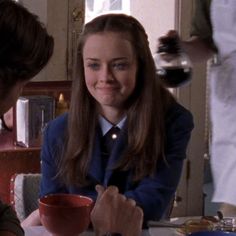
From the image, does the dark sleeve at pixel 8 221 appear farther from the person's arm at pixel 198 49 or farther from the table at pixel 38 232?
the person's arm at pixel 198 49

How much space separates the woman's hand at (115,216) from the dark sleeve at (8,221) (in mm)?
290

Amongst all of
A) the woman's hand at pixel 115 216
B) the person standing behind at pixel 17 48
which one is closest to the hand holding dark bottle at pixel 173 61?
the woman's hand at pixel 115 216

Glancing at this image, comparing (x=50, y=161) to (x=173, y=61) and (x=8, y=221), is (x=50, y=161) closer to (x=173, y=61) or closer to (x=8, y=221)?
(x=173, y=61)

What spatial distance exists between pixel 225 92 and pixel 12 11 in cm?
38

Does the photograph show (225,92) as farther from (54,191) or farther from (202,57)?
(54,191)

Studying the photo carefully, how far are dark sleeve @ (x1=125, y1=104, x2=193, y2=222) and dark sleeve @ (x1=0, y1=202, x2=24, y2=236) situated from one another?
1.80 feet

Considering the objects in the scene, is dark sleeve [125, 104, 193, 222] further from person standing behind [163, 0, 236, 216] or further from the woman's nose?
person standing behind [163, 0, 236, 216]

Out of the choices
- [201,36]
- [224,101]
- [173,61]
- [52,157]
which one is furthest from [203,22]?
[52,157]

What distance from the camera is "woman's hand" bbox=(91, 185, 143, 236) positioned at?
3.91ft

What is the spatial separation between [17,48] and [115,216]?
1.70 feet

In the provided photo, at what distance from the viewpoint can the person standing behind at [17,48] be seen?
2.58 feet

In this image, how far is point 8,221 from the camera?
0.92 m

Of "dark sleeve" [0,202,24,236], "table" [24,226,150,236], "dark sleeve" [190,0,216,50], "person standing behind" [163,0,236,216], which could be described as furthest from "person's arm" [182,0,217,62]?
"dark sleeve" [0,202,24,236]

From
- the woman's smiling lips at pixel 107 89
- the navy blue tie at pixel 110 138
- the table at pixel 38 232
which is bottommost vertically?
the table at pixel 38 232
